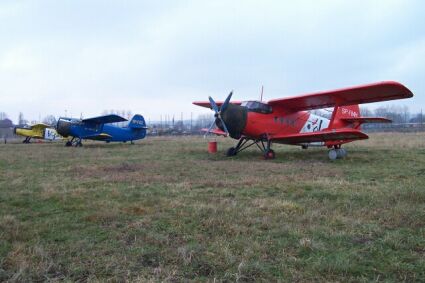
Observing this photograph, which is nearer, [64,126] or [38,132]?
[64,126]

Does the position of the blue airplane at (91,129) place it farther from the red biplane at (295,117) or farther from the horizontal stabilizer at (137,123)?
the red biplane at (295,117)

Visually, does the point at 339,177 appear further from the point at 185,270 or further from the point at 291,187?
the point at 185,270

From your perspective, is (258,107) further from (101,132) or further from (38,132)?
(38,132)

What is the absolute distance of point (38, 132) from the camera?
31.9 metres

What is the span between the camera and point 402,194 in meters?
5.94

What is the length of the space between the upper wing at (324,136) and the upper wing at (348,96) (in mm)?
1207

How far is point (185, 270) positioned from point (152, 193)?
11.6 ft

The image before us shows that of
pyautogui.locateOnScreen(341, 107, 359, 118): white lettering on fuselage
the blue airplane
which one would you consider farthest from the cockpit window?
the blue airplane

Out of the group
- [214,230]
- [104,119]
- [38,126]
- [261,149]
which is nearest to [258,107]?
[261,149]

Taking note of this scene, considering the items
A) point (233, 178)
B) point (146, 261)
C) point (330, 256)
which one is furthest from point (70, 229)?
point (233, 178)

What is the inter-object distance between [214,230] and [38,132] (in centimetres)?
3139

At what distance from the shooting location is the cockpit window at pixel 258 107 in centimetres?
1391

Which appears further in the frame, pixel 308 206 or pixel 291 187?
pixel 291 187

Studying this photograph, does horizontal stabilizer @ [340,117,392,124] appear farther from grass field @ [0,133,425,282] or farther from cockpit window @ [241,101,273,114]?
grass field @ [0,133,425,282]
